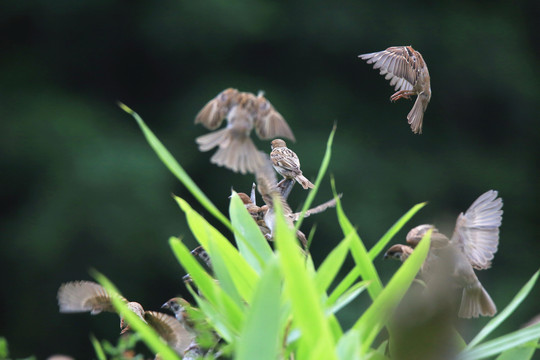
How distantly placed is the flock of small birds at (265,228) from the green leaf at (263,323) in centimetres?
19

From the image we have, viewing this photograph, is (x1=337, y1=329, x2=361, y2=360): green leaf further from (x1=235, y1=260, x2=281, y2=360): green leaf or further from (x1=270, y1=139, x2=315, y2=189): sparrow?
(x1=270, y1=139, x2=315, y2=189): sparrow

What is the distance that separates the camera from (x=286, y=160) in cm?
115

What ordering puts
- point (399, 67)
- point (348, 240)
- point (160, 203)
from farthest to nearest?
1. point (160, 203)
2. point (399, 67)
3. point (348, 240)

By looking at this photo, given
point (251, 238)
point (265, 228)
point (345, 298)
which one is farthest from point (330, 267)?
point (265, 228)

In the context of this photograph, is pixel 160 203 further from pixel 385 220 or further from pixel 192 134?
pixel 385 220

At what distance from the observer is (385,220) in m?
4.85

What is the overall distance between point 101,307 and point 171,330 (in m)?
0.09

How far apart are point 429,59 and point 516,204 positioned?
44.8 inches

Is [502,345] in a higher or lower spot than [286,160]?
lower

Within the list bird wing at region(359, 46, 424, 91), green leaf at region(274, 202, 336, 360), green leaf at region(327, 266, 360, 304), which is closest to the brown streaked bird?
bird wing at region(359, 46, 424, 91)

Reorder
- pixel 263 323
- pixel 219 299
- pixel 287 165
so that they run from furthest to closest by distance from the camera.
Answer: pixel 287 165
pixel 219 299
pixel 263 323

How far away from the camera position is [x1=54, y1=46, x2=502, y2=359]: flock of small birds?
0.91m

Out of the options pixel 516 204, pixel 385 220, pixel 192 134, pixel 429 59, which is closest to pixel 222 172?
pixel 192 134

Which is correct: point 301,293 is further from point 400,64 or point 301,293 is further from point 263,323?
point 400,64
